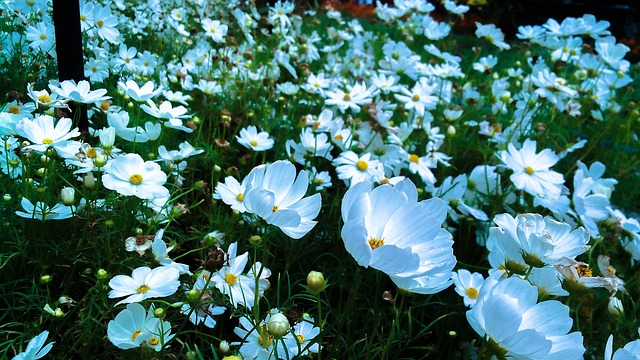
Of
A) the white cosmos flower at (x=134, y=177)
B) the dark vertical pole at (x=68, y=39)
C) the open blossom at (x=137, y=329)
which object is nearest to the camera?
the open blossom at (x=137, y=329)

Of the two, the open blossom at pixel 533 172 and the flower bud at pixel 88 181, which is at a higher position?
Answer: the flower bud at pixel 88 181

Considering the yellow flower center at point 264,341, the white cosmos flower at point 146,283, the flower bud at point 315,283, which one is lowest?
the yellow flower center at point 264,341

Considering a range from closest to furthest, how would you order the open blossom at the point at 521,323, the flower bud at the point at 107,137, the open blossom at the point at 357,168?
1. the open blossom at the point at 521,323
2. the flower bud at the point at 107,137
3. the open blossom at the point at 357,168

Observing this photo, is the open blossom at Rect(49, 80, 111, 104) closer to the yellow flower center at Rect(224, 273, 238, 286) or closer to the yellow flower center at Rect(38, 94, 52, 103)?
the yellow flower center at Rect(38, 94, 52, 103)

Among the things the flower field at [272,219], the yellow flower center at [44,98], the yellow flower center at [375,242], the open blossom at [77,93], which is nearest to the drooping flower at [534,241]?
the flower field at [272,219]

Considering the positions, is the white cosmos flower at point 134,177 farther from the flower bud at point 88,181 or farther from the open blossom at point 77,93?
the open blossom at point 77,93

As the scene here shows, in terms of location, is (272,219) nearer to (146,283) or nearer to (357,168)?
(146,283)

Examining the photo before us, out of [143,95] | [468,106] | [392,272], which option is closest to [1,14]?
[143,95]

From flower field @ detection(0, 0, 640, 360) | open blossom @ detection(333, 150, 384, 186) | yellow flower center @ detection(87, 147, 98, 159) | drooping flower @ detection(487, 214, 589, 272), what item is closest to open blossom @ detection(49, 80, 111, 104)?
flower field @ detection(0, 0, 640, 360)

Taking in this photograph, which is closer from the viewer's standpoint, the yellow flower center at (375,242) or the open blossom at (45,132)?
the yellow flower center at (375,242)
